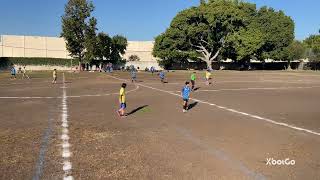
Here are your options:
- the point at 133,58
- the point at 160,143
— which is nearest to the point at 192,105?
the point at 160,143

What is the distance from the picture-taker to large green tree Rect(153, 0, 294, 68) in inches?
3248

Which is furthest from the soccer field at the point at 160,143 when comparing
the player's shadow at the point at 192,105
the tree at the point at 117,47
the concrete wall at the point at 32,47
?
the tree at the point at 117,47

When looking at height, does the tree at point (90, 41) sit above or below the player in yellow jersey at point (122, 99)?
above

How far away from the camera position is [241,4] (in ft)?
297

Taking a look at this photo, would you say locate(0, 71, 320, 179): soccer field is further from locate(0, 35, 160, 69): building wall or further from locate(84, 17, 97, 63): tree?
locate(0, 35, 160, 69): building wall

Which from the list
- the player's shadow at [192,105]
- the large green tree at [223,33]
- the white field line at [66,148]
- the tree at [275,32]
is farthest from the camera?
the tree at [275,32]

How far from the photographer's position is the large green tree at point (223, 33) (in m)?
82.5

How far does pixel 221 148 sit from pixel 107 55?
3732 inches

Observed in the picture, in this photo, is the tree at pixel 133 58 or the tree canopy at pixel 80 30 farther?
the tree at pixel 133 58

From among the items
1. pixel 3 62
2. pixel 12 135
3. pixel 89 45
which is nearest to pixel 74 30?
pixel 89 45

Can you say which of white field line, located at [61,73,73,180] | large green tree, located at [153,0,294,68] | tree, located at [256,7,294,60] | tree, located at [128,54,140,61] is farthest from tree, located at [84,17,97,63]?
white field line, located at [61,73,73,180]
